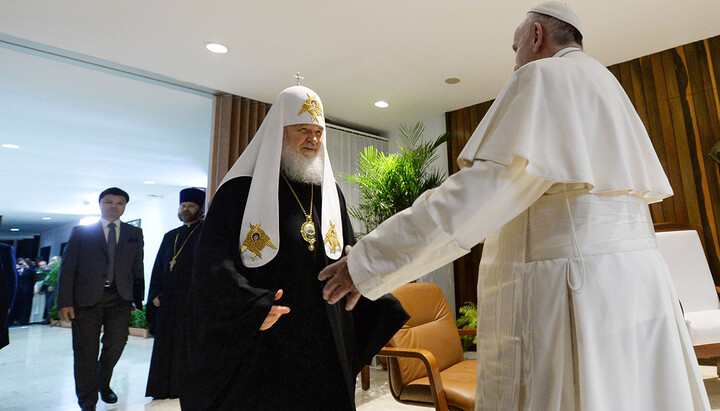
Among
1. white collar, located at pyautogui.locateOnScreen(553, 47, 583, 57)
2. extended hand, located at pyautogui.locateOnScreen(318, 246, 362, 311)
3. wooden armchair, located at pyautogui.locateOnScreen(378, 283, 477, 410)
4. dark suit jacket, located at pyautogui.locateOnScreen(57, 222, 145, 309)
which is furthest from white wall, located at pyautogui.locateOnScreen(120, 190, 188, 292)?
white collar, located at pyautogui.locateOnScreen(553, 47, 583, 57)

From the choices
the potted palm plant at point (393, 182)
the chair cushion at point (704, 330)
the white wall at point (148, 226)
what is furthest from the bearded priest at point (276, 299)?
the white wall at point (148, 226)

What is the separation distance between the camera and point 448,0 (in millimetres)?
3215

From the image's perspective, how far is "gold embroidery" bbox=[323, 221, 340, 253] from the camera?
6.02ft

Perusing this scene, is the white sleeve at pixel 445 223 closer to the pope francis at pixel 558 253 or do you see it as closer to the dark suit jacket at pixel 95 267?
the pope francis at pixel 558 253

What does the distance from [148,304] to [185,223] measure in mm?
818

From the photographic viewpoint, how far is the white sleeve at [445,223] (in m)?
1.03

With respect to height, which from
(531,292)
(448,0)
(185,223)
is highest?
(448,0)

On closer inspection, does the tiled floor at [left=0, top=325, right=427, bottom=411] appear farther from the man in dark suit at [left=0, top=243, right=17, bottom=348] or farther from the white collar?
the white collar

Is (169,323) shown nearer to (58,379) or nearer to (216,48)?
(58,379)

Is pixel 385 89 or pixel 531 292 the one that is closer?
pixel 531 292

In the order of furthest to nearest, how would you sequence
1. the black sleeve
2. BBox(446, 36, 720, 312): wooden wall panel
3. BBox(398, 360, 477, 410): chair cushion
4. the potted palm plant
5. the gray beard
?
the potted palm plant < BBox(446, 36, 720, 312): wooden wall panel < BBox(398, 360, 477, 410): chair cushion < the gray beard < the black sleeve

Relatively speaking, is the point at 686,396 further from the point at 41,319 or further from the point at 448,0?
the point at 41,319

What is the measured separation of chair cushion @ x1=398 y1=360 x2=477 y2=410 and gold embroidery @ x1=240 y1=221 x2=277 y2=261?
120 centimetres

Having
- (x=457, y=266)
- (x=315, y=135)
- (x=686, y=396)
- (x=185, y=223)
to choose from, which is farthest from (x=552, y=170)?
(x=457, y=266)
